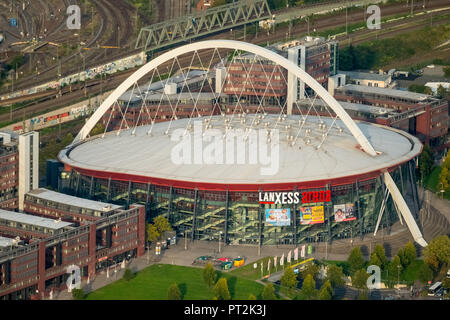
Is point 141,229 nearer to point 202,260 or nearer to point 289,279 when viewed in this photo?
point 202,260

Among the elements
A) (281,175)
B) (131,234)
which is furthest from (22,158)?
(281,175)

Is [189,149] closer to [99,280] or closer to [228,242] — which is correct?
[228,242]

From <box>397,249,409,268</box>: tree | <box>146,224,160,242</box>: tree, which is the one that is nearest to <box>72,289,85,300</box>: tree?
<box>146,224,160,242</box>: tree

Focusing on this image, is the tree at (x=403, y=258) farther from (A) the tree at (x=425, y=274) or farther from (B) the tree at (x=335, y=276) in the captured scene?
(B) the tree at (x=335, y=276)

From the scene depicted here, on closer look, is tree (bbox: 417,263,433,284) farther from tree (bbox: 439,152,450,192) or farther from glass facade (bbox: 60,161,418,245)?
tree (bbox: 439,152,450,192)

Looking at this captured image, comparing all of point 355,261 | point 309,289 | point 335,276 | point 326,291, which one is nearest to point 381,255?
point 355,261

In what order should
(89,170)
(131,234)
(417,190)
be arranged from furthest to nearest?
(417,190), (89,170), (131,234)
